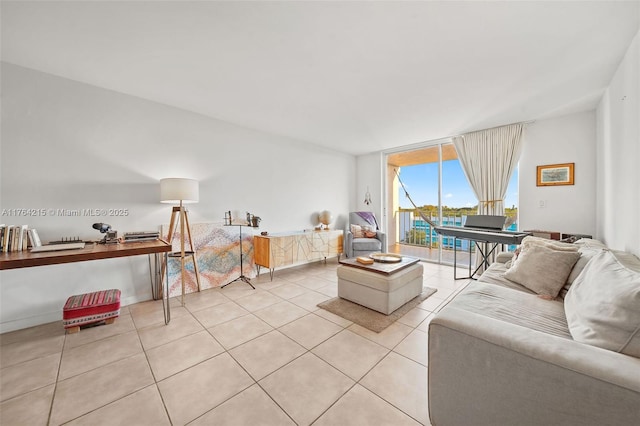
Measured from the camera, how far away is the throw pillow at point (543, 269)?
5.92ft

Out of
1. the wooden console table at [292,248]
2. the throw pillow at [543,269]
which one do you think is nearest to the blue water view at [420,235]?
the wooden console table at [292,248]

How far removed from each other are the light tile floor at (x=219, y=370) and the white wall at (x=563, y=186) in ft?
7.96

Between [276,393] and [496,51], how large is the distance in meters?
3.01

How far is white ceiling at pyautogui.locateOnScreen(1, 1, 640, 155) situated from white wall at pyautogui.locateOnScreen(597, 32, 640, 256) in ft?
0.68

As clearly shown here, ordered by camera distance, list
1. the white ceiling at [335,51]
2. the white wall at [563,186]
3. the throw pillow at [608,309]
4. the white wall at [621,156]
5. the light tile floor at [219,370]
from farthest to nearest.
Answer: the white wall at [563,186] < the white wall at [621,156] < the white ceiling at [335,51] < the light tile floor at [219,370] < the throw pillow at [608,309]

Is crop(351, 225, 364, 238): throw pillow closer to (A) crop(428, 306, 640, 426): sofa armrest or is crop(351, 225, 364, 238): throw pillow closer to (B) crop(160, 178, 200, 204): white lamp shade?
(B) crop(160, 178, 200, 204): white lamp shade

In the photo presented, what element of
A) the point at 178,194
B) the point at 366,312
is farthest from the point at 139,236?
the point at 366,312

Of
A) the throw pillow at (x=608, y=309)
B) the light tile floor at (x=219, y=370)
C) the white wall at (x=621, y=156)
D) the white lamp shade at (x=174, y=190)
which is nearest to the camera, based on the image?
the throw pillow at (x=608, y=309)

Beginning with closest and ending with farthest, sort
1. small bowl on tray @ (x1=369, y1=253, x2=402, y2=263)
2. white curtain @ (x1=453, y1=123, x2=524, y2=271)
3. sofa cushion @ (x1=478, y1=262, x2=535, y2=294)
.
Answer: sofa cushion @ (x1=478, y1=262, x2=535, y2=294)
small bowl on tray @ (x1=369, y1=253, x2=402, y2=263)
white curtain @ (x1=453, y1=123, x2=524, y2=271)

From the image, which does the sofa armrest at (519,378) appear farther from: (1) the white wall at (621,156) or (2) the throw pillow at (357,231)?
(2) the throw pillow at (357,231)

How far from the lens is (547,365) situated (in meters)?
0.88

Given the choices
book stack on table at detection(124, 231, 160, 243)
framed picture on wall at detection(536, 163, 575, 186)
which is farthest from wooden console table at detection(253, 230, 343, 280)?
framed picture on wall at detection(536, 163, 575, 186)

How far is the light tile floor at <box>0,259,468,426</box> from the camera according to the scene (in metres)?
1.32

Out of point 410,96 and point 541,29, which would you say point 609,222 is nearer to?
point 541,29
